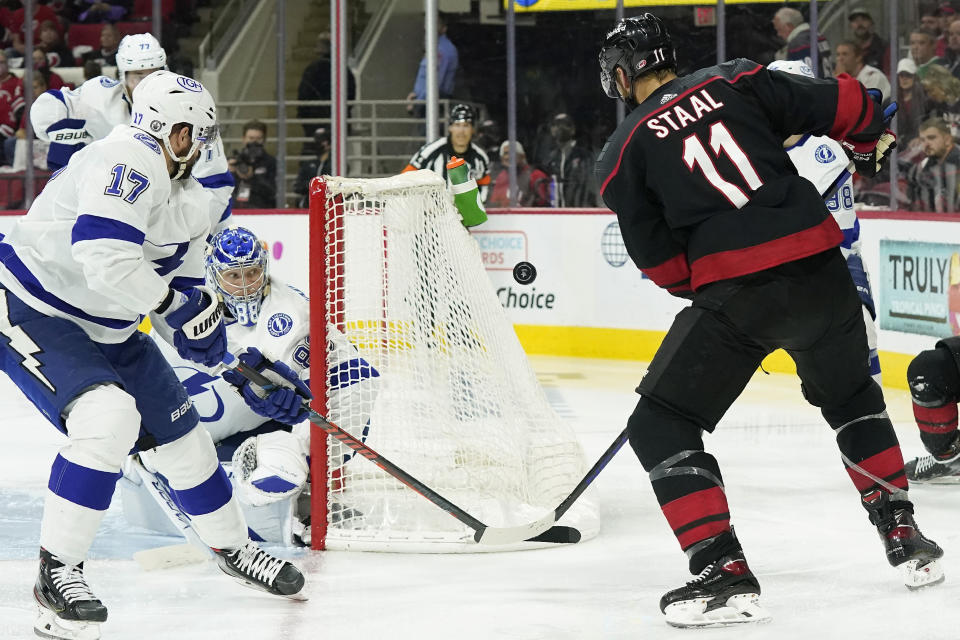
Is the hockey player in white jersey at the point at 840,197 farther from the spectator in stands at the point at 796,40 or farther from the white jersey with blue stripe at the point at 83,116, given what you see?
the spectator in stands at the point at 796,40

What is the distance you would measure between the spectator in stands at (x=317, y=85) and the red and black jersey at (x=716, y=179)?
562cm

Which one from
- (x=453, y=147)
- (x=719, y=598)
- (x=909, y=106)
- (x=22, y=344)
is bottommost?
(x=719, y=598)

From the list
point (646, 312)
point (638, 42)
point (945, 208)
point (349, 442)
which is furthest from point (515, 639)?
point (646, 312)

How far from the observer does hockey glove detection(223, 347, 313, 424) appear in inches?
117

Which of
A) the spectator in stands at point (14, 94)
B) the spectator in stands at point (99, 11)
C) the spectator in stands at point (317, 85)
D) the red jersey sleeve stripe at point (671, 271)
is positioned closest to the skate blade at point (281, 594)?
the red jersey sleeve stripe at point (671, 271)

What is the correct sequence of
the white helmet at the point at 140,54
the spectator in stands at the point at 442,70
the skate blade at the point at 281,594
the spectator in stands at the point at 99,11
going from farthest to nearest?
1. the spectator in stands at the point at 99,11
2. the spectator in stands at the point at 442,70
3. the white helmet at the point at 140,54
4. the skate blade at the point at 281,594

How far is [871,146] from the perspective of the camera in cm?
269

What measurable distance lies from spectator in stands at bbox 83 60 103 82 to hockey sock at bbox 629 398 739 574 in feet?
22.0

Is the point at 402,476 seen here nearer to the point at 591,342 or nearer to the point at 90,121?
the point at 90,121

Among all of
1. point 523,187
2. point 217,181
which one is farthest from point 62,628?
point 523,187

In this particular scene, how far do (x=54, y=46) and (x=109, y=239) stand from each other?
6.74 m

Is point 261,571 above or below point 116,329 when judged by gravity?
below

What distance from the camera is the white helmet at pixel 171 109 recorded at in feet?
8.37

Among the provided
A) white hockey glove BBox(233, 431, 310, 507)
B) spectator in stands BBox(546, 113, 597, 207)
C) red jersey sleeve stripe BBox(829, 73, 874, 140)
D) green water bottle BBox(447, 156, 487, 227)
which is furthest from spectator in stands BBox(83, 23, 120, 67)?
red jersey sleeve stripe BBox(829, 73, 874, 140)
